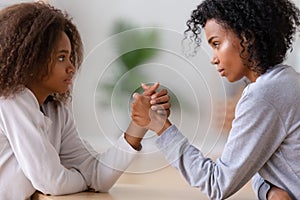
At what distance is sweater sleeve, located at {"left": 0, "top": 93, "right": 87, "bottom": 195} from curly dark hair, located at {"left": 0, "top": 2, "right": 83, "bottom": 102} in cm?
4

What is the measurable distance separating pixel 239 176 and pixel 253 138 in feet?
0.25

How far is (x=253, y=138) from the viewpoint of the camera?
0.96 meters

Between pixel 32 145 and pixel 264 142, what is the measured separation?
466 millimetres

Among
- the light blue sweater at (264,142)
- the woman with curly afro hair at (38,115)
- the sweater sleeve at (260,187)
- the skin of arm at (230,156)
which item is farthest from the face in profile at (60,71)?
the sweater sleeve at (260,187)

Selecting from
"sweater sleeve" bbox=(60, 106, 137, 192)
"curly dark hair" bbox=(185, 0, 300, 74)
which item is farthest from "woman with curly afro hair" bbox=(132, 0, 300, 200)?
"sweater sleeve" bbox=(60, 106, 137, 192)

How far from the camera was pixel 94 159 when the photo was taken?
1.22 meters

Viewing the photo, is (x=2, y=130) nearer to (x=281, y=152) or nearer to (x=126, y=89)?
(x=126, y=89)

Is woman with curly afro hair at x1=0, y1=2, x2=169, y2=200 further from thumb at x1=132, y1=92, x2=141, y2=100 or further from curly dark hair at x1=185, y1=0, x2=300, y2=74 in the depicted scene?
curly dark hair at x1=185, y1=0, x2=300, y2=74

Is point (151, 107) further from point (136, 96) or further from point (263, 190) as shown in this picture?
point (263, 190)

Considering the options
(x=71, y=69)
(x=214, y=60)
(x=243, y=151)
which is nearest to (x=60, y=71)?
(x=71, y=69)

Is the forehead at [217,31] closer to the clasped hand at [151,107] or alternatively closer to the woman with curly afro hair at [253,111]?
the woman with curly afro hair at [253,111]

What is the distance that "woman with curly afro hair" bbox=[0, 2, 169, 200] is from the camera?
1.09m

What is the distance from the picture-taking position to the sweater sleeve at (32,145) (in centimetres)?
108

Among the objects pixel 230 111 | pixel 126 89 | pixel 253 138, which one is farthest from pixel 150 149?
pixel 230 111
